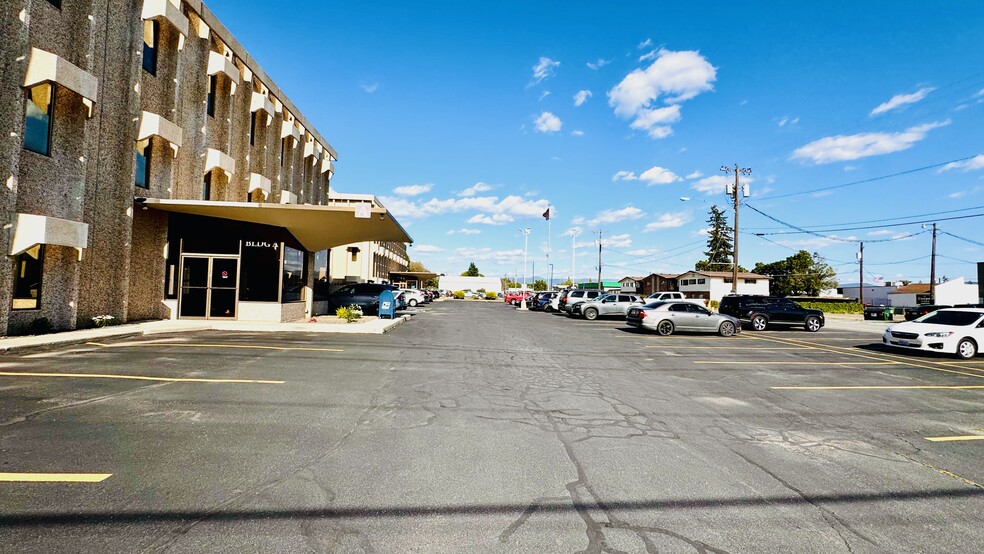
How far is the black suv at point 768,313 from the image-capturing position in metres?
23.5

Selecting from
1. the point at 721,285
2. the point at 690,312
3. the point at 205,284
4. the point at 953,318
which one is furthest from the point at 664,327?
the point at 721,285

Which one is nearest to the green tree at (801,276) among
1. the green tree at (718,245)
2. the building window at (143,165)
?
the green tree at (718,245)

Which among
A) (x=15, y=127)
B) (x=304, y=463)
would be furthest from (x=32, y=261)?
(x=304, y=463)

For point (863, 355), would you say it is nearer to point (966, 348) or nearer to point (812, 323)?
point (966, 348)

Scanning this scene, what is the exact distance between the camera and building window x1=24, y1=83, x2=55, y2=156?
11.8 meters

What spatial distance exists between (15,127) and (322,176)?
85.0 feet

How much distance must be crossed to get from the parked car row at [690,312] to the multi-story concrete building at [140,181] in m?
11.6

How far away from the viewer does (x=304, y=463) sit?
14.4ft

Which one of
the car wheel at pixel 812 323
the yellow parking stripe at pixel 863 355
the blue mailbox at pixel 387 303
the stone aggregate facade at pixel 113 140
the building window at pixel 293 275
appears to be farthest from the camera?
the car wheel at pixel 812 323

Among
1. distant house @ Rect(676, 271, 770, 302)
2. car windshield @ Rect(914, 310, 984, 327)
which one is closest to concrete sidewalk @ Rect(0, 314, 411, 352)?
car windshield @ Rect(914, 310, 984, 327)

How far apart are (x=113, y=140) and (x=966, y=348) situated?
87.1ft

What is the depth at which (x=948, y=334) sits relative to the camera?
13.9 m

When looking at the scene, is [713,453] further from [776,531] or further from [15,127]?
[15,127]

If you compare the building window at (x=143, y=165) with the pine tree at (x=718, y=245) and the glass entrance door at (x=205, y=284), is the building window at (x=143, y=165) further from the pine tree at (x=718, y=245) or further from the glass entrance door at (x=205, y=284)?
the pine tree at (x=718, y=245)
